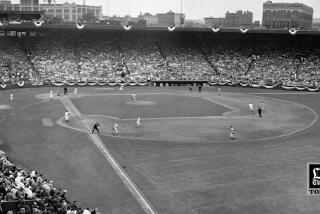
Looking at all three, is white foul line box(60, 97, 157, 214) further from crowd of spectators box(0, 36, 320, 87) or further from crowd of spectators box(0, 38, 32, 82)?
crowd of spectators box(0, 36, 320, 87)

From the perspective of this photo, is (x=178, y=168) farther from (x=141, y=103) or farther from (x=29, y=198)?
(x=141, y=103)

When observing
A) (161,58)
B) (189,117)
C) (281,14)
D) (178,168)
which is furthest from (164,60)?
(281,14)

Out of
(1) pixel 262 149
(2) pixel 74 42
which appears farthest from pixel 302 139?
(2) pixel 74 42

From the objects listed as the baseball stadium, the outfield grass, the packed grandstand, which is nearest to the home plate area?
the baseball stadium

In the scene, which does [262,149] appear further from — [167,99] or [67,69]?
[67,69]

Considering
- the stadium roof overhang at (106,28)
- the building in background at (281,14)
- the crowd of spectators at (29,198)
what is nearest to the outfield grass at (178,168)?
the crowd of spectators at (29,198)

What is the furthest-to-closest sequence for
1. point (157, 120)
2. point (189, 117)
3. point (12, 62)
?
point (12, 62) < point (189, 117) < point (157, 120)

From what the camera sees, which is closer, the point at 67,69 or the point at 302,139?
the point at 302,139
